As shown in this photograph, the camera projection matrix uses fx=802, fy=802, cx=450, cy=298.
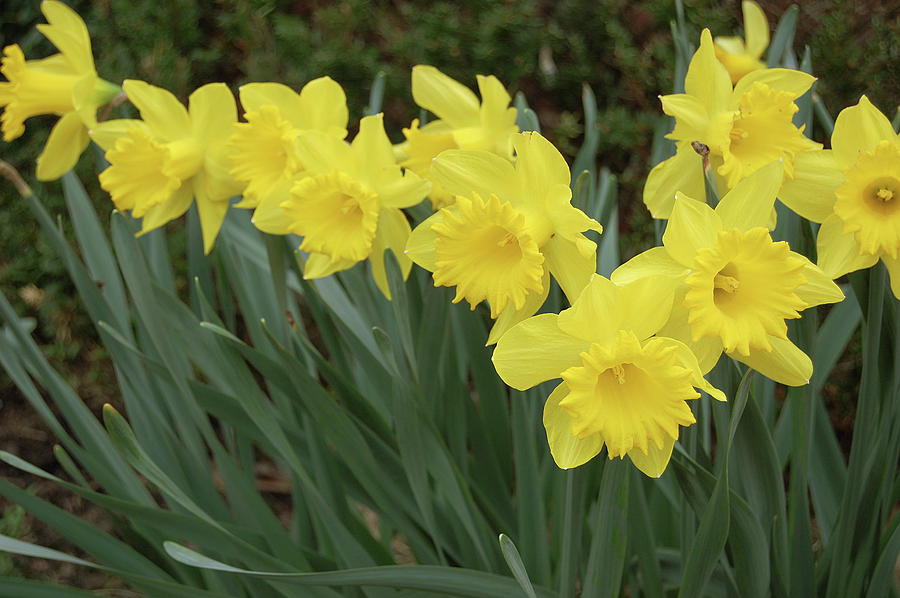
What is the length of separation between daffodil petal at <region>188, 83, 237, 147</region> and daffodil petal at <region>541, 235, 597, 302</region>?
472 millimetres

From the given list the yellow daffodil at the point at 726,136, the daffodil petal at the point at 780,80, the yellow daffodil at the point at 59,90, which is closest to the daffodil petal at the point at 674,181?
the yellow daffodil at the point at 726,136

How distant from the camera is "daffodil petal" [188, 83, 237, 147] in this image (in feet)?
3.25

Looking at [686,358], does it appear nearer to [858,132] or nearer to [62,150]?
[858,132]

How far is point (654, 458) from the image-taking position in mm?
694

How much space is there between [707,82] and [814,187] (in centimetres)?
14

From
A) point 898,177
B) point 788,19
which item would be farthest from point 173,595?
point 788,19

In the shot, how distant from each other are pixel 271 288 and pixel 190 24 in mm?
1242

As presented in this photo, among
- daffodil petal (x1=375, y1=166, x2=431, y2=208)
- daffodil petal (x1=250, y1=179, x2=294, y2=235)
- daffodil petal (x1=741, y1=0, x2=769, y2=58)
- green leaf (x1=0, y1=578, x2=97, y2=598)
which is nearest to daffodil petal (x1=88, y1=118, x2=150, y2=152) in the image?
daffodil petal (x1=250, y1=179, x2=294, y2=235)

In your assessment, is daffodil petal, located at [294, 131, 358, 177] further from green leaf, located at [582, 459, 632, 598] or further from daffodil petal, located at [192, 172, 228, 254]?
green leaf, located at [582, 459, 632, 598]

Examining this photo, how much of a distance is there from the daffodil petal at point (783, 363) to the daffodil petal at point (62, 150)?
91cm

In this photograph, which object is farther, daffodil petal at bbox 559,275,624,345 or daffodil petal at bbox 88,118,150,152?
daffodil petal at bbox 88,118,150,152

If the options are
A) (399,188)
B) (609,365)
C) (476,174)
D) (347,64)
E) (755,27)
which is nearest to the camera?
(609,365)

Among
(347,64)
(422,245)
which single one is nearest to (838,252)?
(422,245)

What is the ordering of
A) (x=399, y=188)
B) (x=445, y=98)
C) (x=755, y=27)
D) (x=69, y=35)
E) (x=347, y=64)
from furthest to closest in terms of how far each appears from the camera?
(x=347, y=64), (x=755, y=27), (x=69, y=35), (x=445, y=98), (x=399, y=188)
